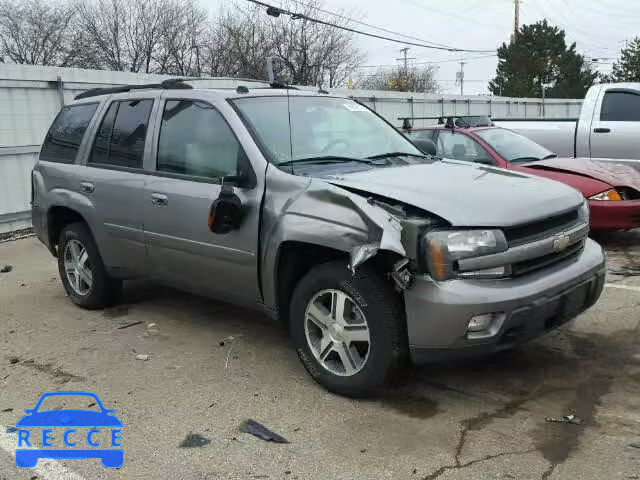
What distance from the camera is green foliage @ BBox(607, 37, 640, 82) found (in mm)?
50000

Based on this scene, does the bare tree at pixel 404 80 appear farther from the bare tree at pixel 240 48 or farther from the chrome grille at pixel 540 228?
the chrome grille at pixel 540 228

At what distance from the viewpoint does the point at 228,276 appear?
165 inches

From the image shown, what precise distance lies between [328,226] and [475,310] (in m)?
0.92

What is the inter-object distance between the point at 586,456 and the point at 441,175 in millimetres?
1788

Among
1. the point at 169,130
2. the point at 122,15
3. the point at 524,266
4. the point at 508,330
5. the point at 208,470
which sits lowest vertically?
the point at 208,470

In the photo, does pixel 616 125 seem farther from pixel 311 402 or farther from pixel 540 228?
pixel 311 402

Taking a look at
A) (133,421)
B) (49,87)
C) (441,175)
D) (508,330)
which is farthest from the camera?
(49,87)

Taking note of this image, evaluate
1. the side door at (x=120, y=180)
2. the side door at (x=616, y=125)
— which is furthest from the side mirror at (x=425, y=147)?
the side door at (x=616, y=125)

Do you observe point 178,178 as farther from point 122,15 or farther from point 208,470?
point 122,15

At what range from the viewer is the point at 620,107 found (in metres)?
8.92

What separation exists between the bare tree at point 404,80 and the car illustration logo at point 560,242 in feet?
178

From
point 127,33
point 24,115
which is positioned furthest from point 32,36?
point 24,115

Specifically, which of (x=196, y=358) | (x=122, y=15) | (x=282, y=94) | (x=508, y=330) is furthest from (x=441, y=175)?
(x=122, y=15)

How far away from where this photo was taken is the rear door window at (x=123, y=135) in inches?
192
